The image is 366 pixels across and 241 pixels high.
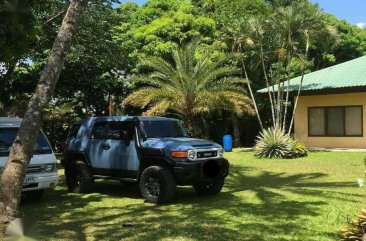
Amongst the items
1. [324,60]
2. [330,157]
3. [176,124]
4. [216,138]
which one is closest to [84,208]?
[176,124]

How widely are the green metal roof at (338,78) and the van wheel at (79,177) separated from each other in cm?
1519

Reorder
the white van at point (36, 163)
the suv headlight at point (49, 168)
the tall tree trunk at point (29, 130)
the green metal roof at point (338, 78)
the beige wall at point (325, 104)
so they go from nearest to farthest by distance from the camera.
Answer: the tall tree trunk at point (29, 130) < the white van at point (36, 163) < the suv headlight at point (49, 168) < the green metal roof at point (338, 78) < the beige wall at point (325, 104)

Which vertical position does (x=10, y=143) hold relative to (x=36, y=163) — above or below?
above

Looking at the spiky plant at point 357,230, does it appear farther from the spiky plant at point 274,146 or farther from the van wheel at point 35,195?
the spiky plant at point 274,146

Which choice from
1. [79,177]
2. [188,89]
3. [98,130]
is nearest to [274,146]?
[188,89]

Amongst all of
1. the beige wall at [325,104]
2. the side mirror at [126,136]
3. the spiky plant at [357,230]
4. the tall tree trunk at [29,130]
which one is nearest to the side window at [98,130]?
the side mirror at [126,136]

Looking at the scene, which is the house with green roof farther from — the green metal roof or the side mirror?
the side mirror

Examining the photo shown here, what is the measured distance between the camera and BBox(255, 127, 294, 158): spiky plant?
2094 cm

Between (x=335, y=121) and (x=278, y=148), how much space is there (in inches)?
241

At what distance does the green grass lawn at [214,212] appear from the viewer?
7.71 m

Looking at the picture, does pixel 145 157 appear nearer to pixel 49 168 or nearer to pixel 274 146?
pixel 49 168

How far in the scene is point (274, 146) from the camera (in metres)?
21.1

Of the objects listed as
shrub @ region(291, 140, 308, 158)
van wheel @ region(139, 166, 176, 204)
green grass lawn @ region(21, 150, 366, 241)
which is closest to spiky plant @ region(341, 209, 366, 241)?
green grass lawn @ region(21, 150, 366, 241)

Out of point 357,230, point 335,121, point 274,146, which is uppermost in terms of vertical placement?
point 335,121
